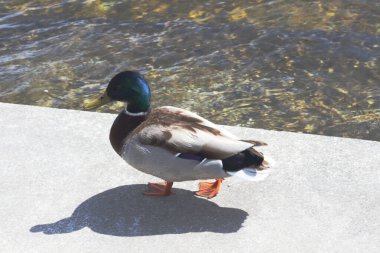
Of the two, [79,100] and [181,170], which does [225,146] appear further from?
[79,100]

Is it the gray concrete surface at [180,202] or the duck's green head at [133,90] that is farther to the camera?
the duck's green head at [133,90]

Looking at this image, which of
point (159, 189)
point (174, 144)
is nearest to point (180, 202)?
point (159, 189)

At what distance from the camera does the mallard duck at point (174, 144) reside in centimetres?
367

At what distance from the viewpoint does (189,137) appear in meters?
3.71

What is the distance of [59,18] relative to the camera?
8.58 m

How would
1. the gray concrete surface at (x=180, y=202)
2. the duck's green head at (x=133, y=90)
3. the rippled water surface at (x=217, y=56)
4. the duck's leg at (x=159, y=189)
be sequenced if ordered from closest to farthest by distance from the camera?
the gray concrete surface at (x=180, y=202)
the duck's green head at (x=133, y=90)
the duck's leg at (x=159, y=189)
the rippled water surface at (x=217, y=56)

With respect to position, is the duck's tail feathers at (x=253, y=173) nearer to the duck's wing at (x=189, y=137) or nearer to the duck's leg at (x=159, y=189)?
the duck's wing at (x=189, y=137)

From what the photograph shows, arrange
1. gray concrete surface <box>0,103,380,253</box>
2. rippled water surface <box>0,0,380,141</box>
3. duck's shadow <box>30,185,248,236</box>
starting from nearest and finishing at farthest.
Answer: gray concrete surface <box>0,103,380,253</box>
duck's shadow <box>30,185,248,236</box>
rippled water surface <box>0,0,380,141</box>

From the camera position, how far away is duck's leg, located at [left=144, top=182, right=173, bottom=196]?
4.08m

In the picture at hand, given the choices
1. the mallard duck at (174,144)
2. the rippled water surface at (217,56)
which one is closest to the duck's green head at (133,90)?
the mallard duck at (174,144)

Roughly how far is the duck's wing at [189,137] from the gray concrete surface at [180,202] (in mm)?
430

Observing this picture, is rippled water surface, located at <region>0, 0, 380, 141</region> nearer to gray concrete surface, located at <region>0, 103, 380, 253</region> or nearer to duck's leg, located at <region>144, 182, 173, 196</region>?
gray concrete surface, located at <region>0, 103, 380, 253</region>

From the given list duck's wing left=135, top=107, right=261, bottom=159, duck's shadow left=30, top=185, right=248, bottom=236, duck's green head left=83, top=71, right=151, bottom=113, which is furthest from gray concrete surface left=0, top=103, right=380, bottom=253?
duck's green head left=83, top=71, right=151, bottom=113

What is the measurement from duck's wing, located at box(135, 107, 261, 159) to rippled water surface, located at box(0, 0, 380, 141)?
7.70ft
